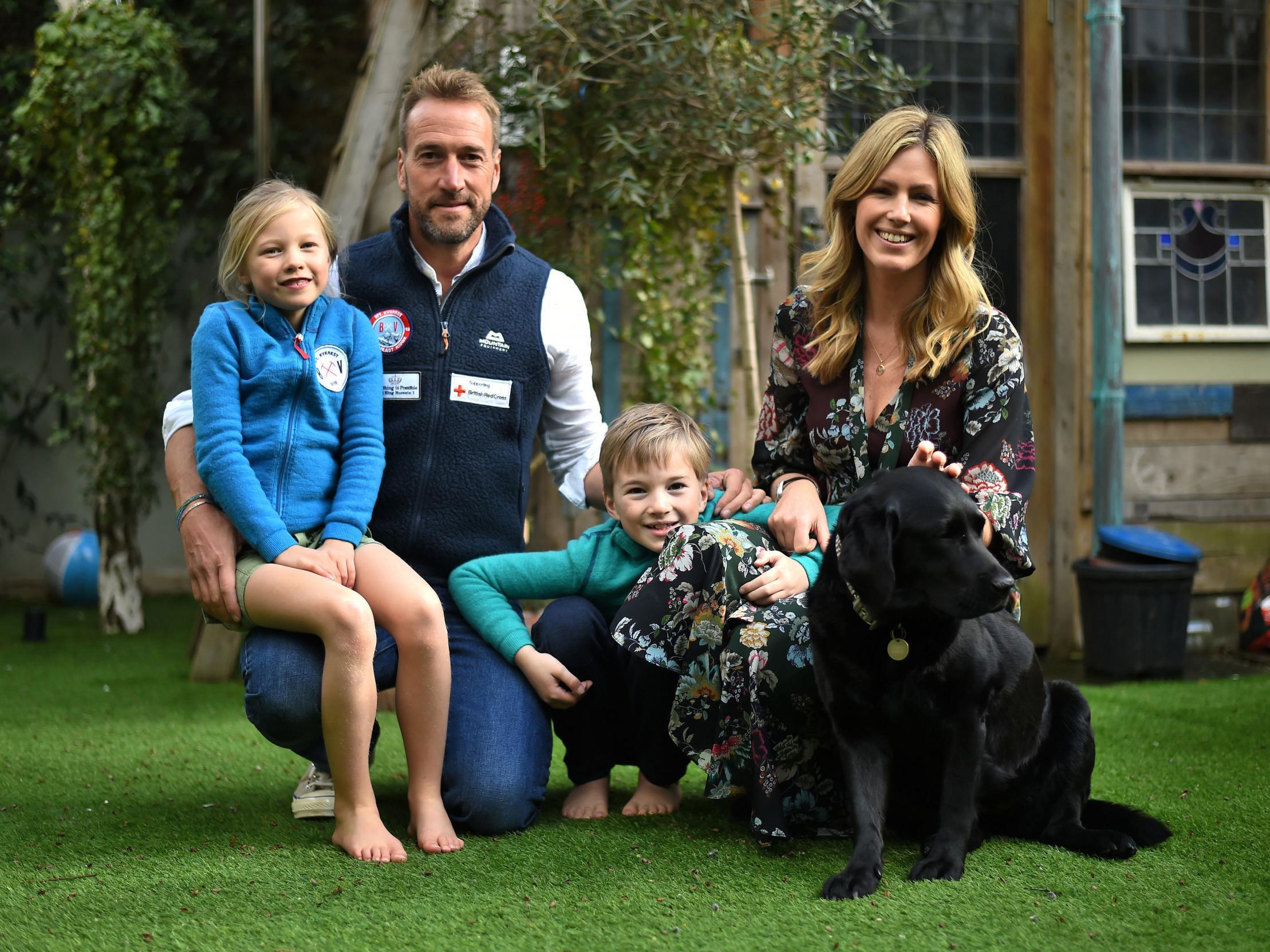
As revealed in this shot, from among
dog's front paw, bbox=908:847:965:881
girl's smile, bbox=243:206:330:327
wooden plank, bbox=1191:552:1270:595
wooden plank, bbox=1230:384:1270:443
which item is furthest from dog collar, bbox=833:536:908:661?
wooden plank, bbox=1230:384:1270:443

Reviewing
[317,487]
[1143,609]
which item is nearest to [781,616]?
[317,487]

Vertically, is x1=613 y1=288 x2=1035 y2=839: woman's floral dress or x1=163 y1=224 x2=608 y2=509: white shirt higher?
x1=163 y1=224 x2=608 y2=509: white shirt

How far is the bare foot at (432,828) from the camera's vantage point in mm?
2355

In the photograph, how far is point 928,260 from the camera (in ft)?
8.39

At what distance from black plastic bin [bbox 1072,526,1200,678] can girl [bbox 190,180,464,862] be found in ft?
9.49

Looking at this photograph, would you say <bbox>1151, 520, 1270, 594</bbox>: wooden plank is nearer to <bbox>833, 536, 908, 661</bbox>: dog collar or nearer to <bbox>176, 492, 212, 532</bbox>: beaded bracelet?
<bbox>833, 536, 908, 661</bbox>: dog collar

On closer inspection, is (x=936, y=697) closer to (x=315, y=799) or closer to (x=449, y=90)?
(x=315, y=799)

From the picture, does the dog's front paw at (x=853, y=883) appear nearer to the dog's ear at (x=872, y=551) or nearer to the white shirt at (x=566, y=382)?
the dog's ear at (x=872, y=551)

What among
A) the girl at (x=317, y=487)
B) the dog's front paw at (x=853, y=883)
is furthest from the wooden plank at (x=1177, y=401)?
the girl at (x=317, y=487)

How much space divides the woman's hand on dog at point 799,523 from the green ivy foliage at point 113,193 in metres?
3.72

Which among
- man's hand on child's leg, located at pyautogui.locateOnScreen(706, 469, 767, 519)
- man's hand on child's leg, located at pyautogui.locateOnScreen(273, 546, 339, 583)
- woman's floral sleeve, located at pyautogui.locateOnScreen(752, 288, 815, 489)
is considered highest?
woman's floral sleeve, located at pyautogui.locateOnScreen(752, 288, 815, 489)

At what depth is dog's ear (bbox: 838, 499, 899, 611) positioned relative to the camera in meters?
2.00

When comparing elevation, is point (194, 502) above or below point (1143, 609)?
above

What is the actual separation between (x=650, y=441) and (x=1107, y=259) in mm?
2957
